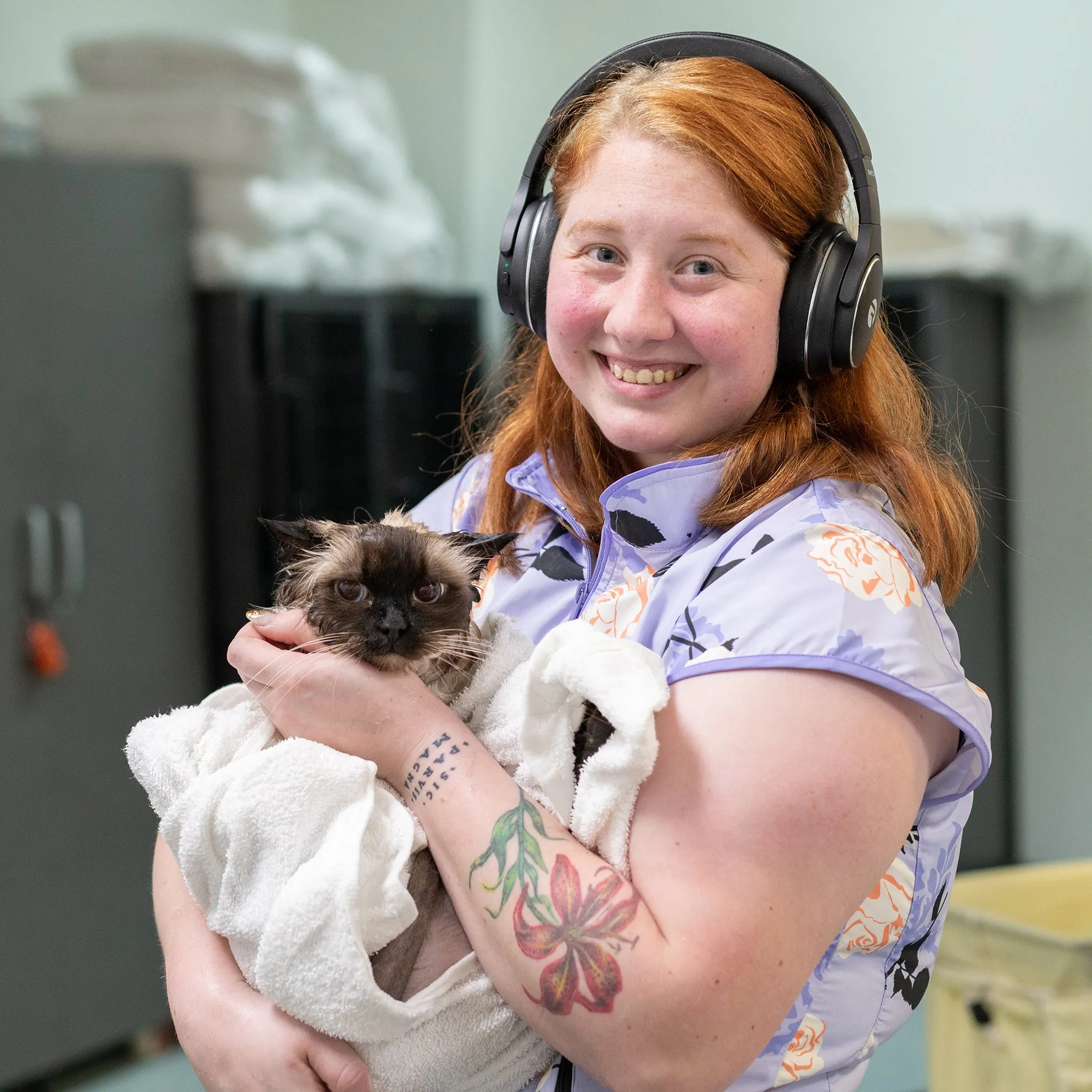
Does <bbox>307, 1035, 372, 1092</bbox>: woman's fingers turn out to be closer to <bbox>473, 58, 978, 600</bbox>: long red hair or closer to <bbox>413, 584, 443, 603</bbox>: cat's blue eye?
<bbox>413, 584, 443, 603</bbox>: cat's blue eye

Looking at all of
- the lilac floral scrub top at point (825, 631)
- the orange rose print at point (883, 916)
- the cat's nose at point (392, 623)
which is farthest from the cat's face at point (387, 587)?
the orange rose print at point (883, 916)

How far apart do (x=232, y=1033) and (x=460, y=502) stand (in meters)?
0.69

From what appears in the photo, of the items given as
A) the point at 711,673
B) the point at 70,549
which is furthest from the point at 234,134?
the point at 711,673

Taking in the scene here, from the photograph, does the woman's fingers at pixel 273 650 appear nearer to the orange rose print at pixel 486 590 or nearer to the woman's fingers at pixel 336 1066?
A: the orange rose print at pixel 486 590

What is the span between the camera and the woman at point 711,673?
853 mm

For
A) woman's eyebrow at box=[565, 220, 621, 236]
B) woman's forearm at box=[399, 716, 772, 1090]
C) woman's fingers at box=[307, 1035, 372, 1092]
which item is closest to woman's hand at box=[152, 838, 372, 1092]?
woman's fingers at box=[307, 1035, 372, 1092]

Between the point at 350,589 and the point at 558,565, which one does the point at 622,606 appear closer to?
the point at 558,565

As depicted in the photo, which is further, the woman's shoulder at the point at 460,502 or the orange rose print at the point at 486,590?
the woman's shoulder at the point at 460,502

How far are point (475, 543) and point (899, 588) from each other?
0.42 meters

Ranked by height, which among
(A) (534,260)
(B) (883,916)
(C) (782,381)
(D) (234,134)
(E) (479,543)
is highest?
(D) (234,134)

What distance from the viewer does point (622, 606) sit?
43.1 inches

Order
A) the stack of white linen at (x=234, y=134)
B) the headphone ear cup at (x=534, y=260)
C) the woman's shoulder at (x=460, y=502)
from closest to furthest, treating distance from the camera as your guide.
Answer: the headphone ear cup at (x=534, y=260), the woman's shoulder at (x=460, y=502), the stack of white linen at (x=234, y=134)

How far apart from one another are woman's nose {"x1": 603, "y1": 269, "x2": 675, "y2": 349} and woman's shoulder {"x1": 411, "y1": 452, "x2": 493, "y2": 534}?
39 cm

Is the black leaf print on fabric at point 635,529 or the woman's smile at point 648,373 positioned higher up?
the woman's smile at point 648,373
